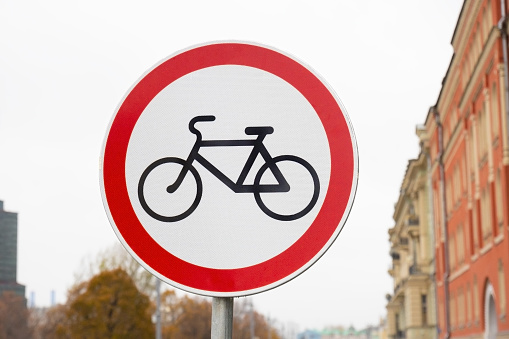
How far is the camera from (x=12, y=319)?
243 ft

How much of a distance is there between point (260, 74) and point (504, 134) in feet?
91.1

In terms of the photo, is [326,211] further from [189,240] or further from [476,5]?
[476,5]

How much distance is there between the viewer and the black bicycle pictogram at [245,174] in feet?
8.89

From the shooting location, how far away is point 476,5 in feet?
116

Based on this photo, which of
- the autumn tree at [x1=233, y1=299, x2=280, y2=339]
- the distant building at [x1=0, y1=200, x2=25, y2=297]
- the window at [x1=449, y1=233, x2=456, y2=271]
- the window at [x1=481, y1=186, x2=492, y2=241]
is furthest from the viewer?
the autumn tree at [x1=233, y1=299, x2=280, y2=339]

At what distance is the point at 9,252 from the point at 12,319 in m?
6.60

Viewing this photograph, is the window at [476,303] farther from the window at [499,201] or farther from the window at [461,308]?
the window at [499,201]

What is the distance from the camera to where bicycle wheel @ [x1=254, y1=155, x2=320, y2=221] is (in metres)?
2.71

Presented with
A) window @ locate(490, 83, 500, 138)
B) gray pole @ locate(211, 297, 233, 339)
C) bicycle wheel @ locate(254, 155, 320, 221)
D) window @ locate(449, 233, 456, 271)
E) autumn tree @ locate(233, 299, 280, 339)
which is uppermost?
window @ locate(490, 83, 500, 138)

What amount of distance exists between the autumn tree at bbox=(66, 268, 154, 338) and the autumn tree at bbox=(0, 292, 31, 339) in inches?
540

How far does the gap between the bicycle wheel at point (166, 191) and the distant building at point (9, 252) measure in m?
65.8

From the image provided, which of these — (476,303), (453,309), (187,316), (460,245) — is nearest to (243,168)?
(476,303)

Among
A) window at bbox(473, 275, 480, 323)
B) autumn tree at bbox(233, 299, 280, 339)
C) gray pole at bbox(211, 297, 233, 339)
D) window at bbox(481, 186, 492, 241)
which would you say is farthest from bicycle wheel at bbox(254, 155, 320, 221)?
autumn tree at bbox(233, 299, 280, 339)

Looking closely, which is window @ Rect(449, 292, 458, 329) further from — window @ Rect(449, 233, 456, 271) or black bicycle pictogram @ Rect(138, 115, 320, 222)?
black bicycle pictogram @ Rect(138, 115, 320, 222)
